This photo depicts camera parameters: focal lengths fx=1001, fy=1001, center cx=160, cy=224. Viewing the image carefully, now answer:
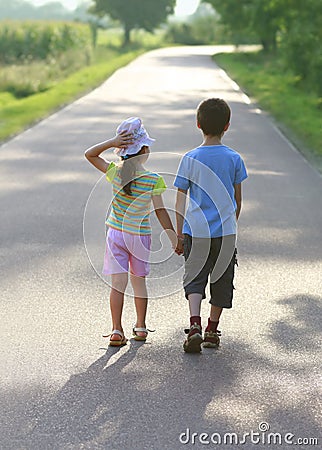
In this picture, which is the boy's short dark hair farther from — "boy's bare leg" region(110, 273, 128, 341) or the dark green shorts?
"boy's bare leg" region(110, 273, 128, 341)

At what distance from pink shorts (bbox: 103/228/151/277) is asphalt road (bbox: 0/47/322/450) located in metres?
0.15

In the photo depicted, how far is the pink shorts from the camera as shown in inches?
227

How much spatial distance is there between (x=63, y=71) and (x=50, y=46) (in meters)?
2.16

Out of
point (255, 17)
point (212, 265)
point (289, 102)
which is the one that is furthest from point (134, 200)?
point (255, 17)

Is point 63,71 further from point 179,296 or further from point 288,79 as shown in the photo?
point 179,296

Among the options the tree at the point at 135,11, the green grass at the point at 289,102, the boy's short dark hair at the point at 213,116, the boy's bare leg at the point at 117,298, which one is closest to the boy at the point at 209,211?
the boy's short dark hair at the point at 213,116

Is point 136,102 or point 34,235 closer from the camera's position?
point 34,235

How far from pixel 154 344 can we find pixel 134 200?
2.92 feet

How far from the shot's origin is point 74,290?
7199 millimetres

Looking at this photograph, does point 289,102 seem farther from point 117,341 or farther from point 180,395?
point 180,395

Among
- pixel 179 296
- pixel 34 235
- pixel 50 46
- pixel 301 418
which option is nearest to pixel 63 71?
pixel 50 46

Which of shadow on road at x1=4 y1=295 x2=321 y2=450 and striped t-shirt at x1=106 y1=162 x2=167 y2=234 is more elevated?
striped t-shirt at x1=106 y1=162 x2=167 y2=234

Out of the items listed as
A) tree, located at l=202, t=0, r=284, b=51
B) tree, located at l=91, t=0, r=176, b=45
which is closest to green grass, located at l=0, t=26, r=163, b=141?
tree, located at l=202, t=0, r=284, b=51

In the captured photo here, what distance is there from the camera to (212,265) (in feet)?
19.0
